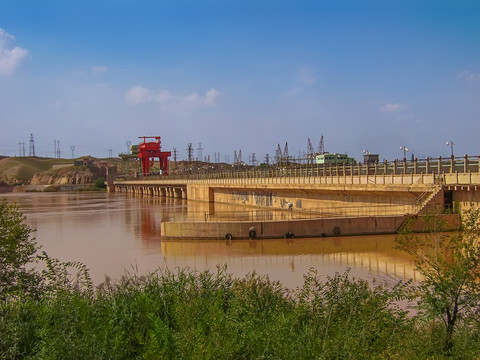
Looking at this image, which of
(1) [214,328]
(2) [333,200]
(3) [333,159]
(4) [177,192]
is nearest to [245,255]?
(1) [214,328]

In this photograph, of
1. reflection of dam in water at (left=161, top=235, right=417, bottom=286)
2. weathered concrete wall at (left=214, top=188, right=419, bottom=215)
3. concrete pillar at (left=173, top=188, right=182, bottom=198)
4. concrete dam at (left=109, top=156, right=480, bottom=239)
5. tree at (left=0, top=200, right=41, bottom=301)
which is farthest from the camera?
concrete pillar at (left=173, top=188, right=182, bottom=198)

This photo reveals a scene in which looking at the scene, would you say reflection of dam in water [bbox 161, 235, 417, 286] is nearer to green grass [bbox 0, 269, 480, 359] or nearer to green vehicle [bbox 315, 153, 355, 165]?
green grass [bbox 0, 269, 480, 359]

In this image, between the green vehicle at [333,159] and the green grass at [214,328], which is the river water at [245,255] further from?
the green vehicle at [333,159]

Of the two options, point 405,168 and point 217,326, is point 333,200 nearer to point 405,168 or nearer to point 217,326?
point 405,168

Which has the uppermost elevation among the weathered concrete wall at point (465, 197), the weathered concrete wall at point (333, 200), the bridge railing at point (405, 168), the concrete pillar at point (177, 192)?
the bridge railing at point (405, 168)

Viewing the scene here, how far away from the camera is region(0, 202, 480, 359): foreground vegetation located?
30.4 ft

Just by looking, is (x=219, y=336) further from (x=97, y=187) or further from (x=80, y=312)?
(x=97, y=187)

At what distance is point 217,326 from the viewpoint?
9.82m

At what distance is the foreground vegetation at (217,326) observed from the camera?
9.27 meters

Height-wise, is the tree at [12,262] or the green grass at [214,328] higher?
the tree at [12,262]

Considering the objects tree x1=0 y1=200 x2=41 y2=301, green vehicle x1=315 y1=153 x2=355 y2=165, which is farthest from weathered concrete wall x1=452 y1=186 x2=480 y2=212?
green vehicle x1=315 y1=153 x2=355 y2=165

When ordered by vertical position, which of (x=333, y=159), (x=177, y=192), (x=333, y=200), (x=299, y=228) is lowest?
(x=177, y=192)

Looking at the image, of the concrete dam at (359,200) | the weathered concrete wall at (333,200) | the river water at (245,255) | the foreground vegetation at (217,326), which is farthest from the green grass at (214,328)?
the weathered concrete wall at (333,200)

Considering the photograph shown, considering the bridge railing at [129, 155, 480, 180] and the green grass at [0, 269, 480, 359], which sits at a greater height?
the bridge railing at [129, 155, 480, 180]
